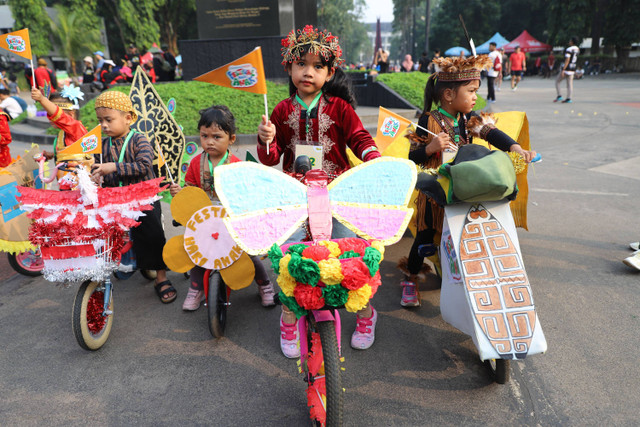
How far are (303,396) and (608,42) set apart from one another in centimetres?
3934

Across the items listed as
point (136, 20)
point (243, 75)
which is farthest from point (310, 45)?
point (136, 20)

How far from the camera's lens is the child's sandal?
3.53 m

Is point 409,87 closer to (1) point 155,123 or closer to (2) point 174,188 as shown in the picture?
(1) point 155,123

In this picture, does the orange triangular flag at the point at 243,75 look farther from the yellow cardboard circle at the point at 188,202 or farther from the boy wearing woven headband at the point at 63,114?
the boy wearing woven headband at the point at 63,114

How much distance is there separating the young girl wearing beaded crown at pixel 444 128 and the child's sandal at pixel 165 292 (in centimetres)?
193

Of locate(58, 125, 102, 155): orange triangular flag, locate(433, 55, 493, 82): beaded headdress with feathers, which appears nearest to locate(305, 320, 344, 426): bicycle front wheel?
locate(58, 125, 102, 155): orange triangular flag

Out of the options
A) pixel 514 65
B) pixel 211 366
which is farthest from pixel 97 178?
pixel 514 65

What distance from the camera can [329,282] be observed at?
181cm

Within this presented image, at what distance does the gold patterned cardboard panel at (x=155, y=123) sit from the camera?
357 centimetres

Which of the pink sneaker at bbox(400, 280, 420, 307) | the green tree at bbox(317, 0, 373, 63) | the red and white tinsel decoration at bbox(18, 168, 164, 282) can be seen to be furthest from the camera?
the green tree at bbox(317, 0, 373, 63)

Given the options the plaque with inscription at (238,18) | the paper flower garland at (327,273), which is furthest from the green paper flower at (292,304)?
the plaque with inscription at (238,18)

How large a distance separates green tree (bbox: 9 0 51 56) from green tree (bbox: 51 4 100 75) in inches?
25.7

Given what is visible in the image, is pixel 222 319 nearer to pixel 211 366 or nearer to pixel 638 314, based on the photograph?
pixel 211 366

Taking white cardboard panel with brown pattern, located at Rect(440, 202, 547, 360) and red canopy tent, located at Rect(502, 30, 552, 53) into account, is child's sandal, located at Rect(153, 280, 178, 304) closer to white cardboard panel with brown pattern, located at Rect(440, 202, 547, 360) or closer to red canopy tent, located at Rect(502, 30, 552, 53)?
white cardboard panel with brown pattern, located at Rect(440, 202, 547, 360)
